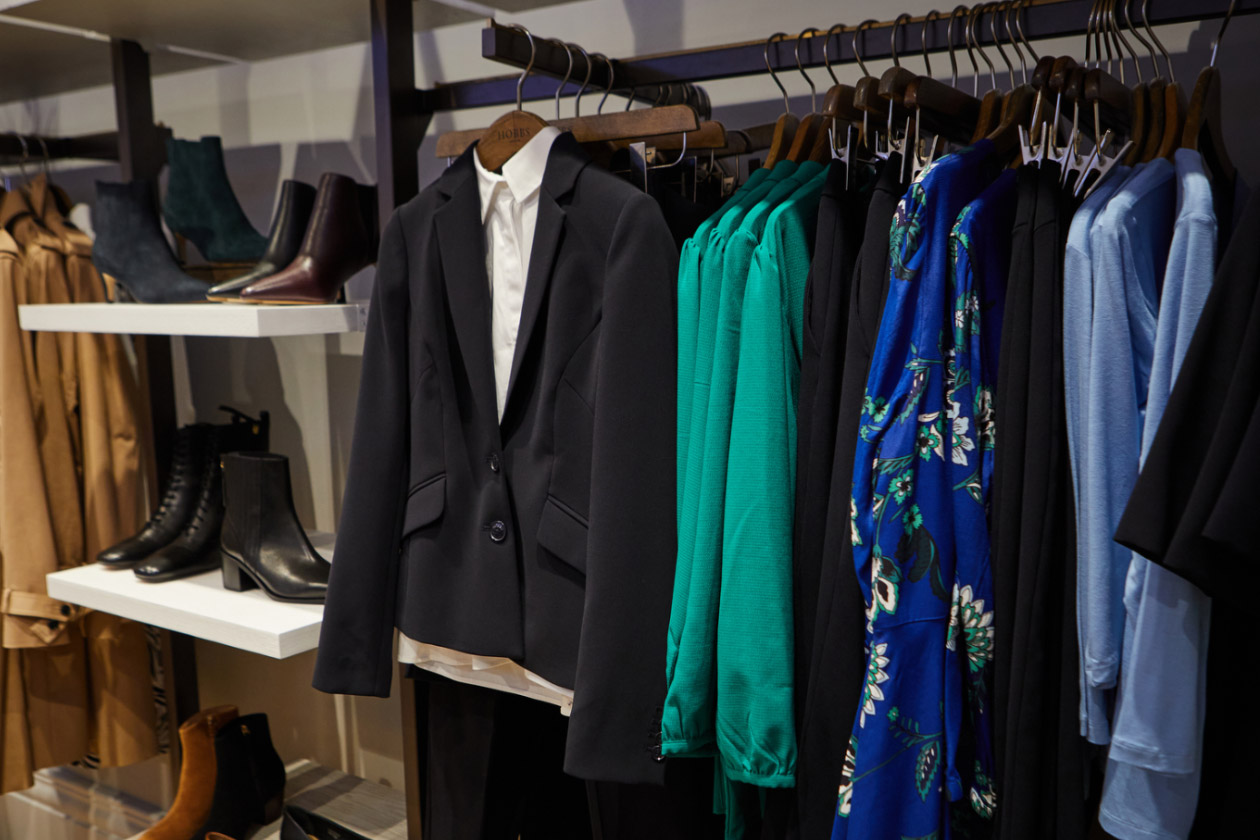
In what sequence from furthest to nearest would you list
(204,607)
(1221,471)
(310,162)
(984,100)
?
(310,162), (204,607), (984,100), (1221,471)

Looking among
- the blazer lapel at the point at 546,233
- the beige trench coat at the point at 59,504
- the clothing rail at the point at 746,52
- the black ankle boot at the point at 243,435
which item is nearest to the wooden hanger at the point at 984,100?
the clothing rail at the point at 746,52

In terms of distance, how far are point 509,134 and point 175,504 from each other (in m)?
0.96

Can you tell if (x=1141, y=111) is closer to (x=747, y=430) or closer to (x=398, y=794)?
(x=747, y=430)

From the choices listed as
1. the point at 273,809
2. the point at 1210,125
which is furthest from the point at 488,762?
the point at 1210,125

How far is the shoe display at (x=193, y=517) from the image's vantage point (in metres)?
1.55

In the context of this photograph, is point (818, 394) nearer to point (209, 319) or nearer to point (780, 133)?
point (780, 133)

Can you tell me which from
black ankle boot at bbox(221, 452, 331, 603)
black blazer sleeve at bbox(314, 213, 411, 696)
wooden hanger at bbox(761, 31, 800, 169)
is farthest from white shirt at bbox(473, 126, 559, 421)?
black ankle boot at bbox(221, 452, 331, 603)

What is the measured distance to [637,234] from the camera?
1024 mm

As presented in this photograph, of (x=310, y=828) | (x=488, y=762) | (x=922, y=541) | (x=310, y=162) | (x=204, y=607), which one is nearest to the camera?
(x=922, y=541)

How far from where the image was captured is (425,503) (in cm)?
116

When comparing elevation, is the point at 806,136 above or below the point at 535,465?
above

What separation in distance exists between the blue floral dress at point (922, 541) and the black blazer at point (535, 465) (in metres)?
0.24

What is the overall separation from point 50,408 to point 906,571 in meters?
1.61

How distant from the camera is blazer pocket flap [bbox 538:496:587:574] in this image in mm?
1069
